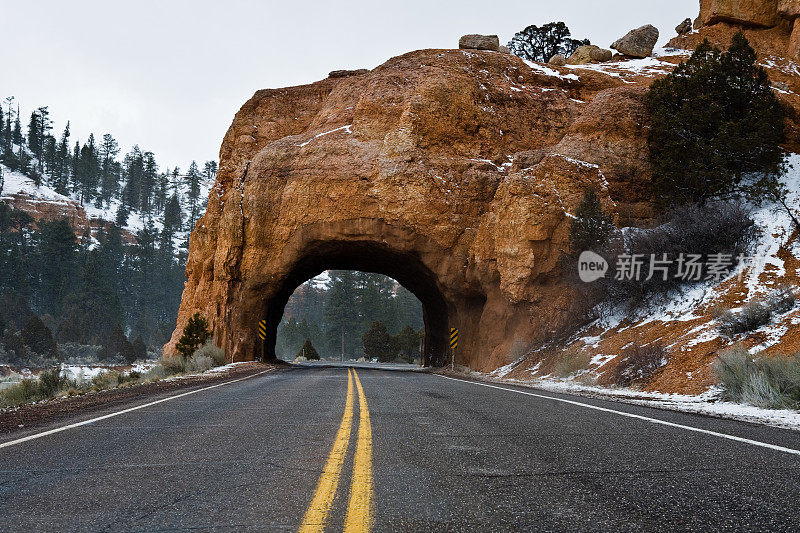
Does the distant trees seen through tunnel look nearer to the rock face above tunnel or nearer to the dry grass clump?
the rock face above tunnel

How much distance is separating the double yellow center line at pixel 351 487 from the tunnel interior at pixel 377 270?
76.1 ft

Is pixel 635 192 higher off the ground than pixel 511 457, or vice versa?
pixel 635 192

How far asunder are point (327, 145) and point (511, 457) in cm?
2629

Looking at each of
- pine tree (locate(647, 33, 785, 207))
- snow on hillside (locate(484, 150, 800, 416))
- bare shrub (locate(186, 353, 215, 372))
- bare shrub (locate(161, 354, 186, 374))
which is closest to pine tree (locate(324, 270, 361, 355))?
bare shrub (locate(186, 353, 215, 372))

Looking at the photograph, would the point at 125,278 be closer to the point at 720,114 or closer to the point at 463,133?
the point at 463,133

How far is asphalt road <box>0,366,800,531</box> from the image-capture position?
298 cm

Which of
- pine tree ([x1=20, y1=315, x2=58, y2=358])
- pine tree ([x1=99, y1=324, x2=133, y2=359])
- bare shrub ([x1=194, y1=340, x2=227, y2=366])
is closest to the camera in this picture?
bare shrub ([x1=194, y1=340, x2=227, y2=366])

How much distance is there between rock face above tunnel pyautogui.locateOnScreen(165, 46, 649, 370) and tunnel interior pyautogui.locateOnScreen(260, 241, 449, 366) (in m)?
0.27

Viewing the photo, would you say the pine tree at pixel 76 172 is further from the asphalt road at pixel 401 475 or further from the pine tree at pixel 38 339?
the asphalt road at pixel 401 475

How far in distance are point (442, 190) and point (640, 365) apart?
1531 cm

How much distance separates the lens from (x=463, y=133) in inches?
1113

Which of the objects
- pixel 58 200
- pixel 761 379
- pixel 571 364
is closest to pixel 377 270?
pixel 571 364

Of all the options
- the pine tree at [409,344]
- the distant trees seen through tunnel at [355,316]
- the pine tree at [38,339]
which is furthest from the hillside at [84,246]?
the pine tree at [409,344]

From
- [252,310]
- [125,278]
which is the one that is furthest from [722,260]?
[125,278]
